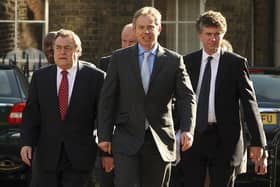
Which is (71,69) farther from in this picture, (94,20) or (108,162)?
(94,20)

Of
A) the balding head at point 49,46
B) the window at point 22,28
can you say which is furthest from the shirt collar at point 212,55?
the window at point 22,28

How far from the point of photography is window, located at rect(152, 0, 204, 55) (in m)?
18.6

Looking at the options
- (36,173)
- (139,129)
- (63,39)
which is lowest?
(36,173)

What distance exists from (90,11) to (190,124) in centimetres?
1157

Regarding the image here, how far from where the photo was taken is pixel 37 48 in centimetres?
1836

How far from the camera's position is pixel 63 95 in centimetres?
729

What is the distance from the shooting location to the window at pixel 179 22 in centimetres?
1864

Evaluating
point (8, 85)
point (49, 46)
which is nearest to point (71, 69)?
point (49, 46)

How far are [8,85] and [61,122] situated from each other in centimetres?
321

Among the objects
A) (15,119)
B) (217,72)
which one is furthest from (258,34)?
(217,72)

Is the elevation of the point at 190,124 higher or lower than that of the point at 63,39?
lower

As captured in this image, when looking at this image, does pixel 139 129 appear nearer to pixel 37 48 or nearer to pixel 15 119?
pixel 15 119

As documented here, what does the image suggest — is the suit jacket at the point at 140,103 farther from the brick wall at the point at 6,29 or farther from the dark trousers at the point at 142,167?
the brick wall at the point at 6,29

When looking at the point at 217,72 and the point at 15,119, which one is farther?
the point at 15,119
